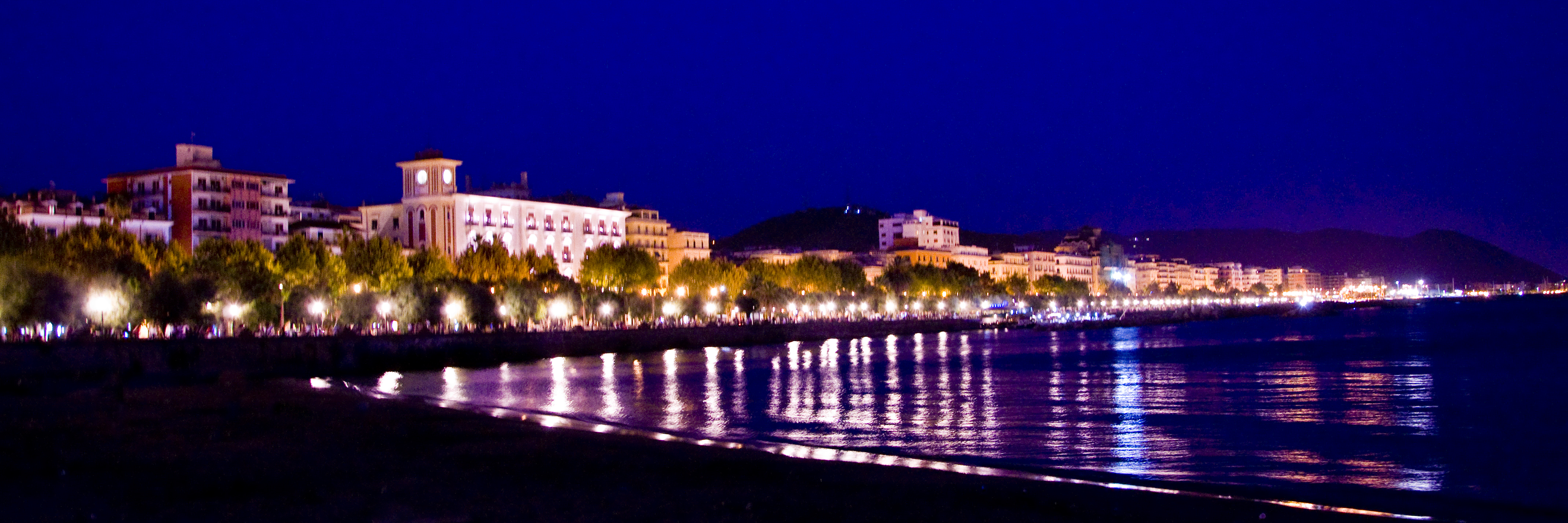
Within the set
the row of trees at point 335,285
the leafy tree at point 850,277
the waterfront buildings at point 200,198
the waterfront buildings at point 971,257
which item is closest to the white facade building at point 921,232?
the waterfront buildings at point 971,257

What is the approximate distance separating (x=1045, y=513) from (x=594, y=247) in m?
96.2

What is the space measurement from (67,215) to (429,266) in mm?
21975

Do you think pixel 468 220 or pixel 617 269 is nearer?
pixel 617 269

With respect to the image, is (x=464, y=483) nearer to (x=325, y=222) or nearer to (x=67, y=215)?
(x=67, y=215)

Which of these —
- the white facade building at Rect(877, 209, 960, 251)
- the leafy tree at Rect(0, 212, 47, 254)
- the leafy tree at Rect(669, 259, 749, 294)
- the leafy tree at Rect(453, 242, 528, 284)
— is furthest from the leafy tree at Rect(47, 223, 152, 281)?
the white facade building at Rect(877, 209, 960, 251)

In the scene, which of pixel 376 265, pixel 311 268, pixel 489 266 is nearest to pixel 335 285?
pixel 311 268

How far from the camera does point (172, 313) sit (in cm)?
5372

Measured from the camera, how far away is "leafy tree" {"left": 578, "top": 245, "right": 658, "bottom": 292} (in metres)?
95.8

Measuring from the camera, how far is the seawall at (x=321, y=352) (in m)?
40.9

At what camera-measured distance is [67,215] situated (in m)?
77.6

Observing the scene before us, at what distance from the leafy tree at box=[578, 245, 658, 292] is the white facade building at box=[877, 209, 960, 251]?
89.4 meters

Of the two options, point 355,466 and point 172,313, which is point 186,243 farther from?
point 355,466

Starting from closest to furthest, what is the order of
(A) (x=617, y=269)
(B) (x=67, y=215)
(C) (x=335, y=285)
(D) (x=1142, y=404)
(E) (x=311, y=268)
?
(D) (x=1142, y=404)
(E) (x=311, y=268)
(C) (x=335, y=285)
(B) (x=67, y=215)
(A) (x=617, y=269)

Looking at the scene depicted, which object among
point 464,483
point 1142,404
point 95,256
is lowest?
point 1142,404
